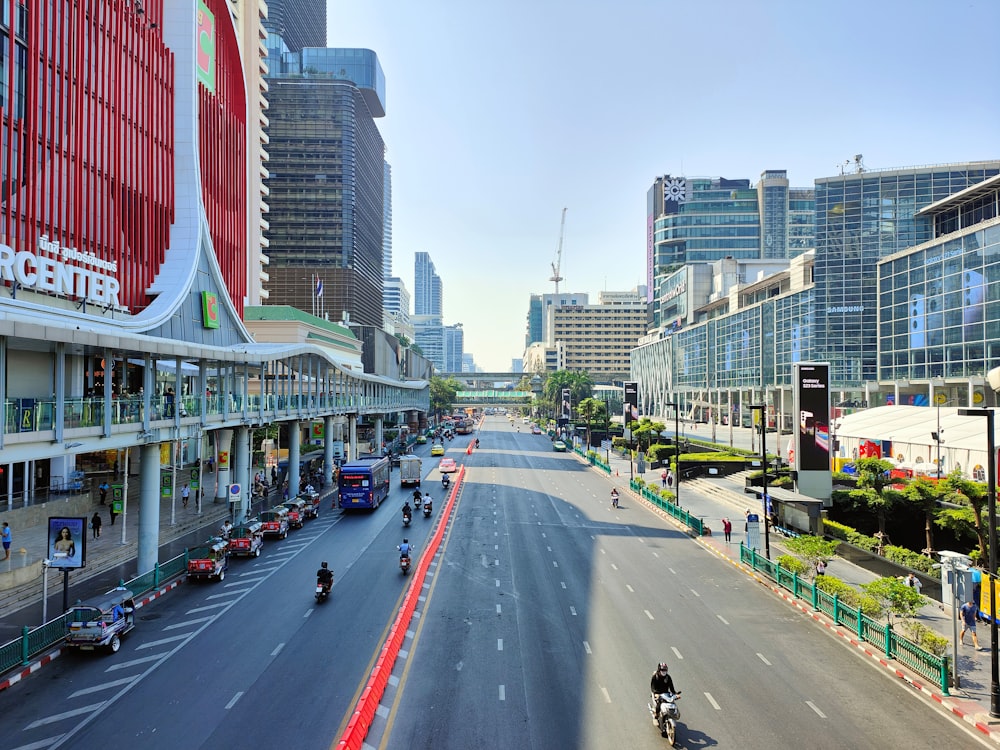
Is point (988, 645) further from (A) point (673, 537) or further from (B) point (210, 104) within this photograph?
(B) point (210, 104)

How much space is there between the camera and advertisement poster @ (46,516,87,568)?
71.8 feet

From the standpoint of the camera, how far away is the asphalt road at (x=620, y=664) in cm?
1515

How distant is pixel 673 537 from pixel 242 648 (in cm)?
2632

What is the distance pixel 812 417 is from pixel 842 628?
2268 cm

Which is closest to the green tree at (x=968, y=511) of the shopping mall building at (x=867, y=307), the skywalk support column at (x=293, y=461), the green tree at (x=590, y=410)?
the shopping mall building at (x=867, y=307)

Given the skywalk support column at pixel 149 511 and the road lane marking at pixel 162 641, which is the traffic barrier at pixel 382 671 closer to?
the road lane marking at pixel 162 641

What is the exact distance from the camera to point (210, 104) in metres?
61.7

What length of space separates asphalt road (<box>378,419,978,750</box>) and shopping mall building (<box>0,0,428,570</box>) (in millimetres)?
14437

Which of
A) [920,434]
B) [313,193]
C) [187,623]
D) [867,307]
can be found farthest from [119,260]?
[313,193]

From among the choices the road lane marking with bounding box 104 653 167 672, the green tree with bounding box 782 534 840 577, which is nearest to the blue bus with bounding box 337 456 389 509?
the road lane marking with bounding box 104 653 167 672

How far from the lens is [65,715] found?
626 inches

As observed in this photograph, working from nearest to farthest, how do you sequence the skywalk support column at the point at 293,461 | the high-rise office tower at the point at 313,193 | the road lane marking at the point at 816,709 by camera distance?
the road lane marking at the point at 816,709 < the skywalk support column at the point at 293,461 < the high-rise office tower at the point at 313,193

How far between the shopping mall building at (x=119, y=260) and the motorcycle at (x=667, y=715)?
19.6 m

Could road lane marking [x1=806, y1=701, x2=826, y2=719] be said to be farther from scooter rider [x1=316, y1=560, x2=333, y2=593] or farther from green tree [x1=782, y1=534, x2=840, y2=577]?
scooter rider [x1=316, y1=560, x2=333, y2=593]
